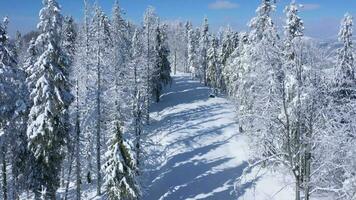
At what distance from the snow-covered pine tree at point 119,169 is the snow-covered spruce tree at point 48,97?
11.3 ft

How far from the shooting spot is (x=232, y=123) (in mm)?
56312

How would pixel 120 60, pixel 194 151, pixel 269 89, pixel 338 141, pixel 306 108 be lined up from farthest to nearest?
pixel 120 60 < pixel 194 151 < pixel 269 89 < pixel 306 108 < pixel 338 141

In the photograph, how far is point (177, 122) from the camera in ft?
186

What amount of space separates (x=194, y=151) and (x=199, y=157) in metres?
1.70

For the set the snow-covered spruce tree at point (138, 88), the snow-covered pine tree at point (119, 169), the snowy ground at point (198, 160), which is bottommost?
the snowy ground at point (198, 160)

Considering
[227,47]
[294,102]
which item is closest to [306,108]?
[294,102]

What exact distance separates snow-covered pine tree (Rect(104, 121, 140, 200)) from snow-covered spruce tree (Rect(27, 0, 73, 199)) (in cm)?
345

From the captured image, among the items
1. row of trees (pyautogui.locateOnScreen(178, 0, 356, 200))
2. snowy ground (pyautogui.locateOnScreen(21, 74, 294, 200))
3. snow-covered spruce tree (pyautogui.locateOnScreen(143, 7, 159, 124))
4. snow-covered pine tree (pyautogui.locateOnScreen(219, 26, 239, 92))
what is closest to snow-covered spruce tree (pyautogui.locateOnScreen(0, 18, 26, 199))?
snowy ground (pyautogui.locateOnScreen(21, 74, 294, 200))

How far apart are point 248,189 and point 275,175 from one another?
2660 millimetres

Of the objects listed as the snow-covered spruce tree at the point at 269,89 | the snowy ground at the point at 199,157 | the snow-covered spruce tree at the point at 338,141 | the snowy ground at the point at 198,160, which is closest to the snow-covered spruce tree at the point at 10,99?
the snowy ground at the point at 198,160

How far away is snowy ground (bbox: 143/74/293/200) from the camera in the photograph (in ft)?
123

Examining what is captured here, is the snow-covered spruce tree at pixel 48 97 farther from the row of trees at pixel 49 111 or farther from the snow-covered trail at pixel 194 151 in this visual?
the snow-covered trail at pixel 194 151

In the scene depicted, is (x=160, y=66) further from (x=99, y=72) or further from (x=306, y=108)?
(x=306, y=108)

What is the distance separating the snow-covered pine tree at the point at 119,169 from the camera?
29031 millimetres
